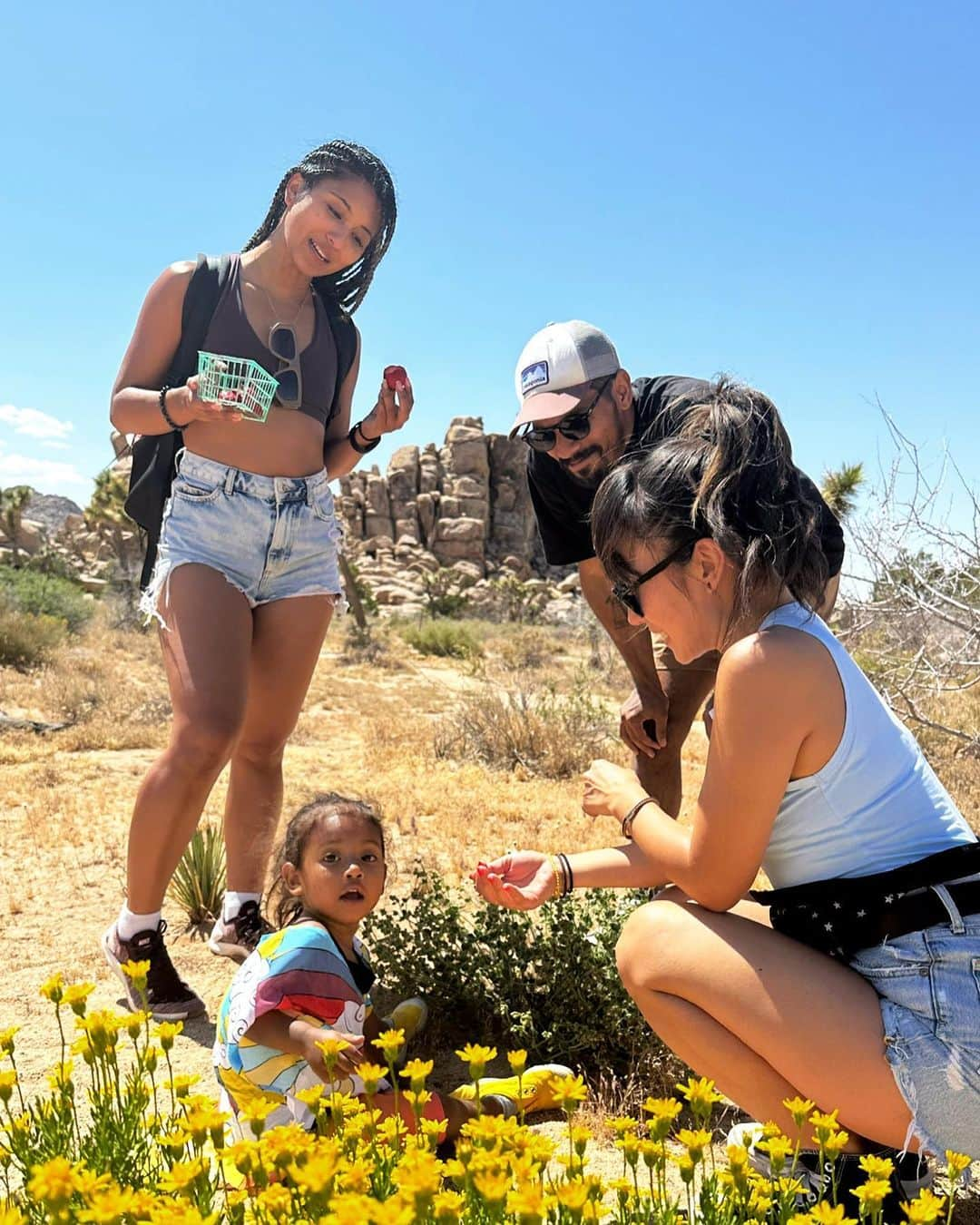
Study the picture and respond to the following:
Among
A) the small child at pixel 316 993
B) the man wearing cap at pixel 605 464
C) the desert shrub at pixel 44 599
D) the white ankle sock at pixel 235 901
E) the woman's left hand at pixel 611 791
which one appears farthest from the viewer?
the desert shrub at pixel 44 599

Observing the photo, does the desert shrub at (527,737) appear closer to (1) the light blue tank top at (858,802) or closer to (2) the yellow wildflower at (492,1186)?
(1) the light blue tank top at (858,802)

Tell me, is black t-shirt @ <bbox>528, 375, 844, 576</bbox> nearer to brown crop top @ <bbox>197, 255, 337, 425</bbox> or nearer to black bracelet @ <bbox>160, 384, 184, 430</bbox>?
brown crop top @ <bbox>197, 255, 337, 425</bbox>

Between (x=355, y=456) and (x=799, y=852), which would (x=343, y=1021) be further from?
(x=355, y=456)

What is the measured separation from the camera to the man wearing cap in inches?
127

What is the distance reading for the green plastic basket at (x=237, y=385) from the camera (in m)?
2.99

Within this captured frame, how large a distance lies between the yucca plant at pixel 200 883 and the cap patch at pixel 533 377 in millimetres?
2156

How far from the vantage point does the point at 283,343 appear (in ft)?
10.7

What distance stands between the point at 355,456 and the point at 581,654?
1667cm

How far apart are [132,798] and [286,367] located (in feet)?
12.5

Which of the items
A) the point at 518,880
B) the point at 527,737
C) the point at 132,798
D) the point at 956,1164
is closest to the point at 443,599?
the point at 527,737

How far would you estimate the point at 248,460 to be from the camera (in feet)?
10.5

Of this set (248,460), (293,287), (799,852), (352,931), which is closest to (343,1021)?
(352,931)

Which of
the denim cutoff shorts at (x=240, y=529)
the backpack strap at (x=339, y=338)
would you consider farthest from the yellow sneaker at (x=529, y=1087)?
the backpack strap at (x=339, y=338)

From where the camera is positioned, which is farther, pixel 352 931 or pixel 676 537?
pixel 352 931
